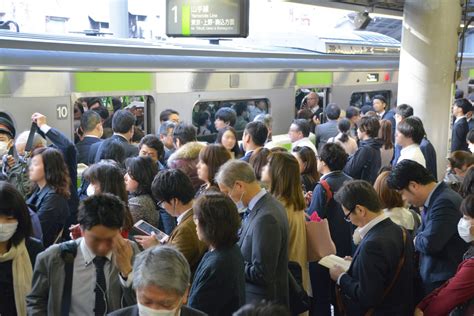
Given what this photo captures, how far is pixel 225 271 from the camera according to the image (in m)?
2.56

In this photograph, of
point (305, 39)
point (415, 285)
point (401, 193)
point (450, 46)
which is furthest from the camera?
point (305, 39)

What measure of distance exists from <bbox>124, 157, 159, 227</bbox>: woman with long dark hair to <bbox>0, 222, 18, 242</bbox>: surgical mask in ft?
3.29

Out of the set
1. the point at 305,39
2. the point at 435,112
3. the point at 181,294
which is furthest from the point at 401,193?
the point at 305,39

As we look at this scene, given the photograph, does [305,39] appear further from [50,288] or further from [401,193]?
[50,288]

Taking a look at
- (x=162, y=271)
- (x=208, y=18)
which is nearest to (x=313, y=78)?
(x=208, y=18)

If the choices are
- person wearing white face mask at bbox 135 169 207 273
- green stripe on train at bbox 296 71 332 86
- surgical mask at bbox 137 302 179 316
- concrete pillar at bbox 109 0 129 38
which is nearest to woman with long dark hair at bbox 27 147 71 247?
person wearing white face mask at bbox 135 169 207 273

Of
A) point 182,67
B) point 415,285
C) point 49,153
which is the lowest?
point 415,285

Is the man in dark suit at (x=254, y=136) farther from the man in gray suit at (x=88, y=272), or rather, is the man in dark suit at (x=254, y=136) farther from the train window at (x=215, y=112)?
the man in gray suit at (x=88, y=272)

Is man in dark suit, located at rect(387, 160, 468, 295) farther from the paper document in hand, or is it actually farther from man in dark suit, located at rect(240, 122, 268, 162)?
man in dark suit, located at rect(240, 122, 268, 162)

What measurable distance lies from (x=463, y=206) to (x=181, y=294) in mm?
1749

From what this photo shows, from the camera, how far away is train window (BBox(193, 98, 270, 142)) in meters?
7.04

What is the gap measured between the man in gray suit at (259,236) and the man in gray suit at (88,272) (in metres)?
0.75

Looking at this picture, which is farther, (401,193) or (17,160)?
(17,160)

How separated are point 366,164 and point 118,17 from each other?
665cm
